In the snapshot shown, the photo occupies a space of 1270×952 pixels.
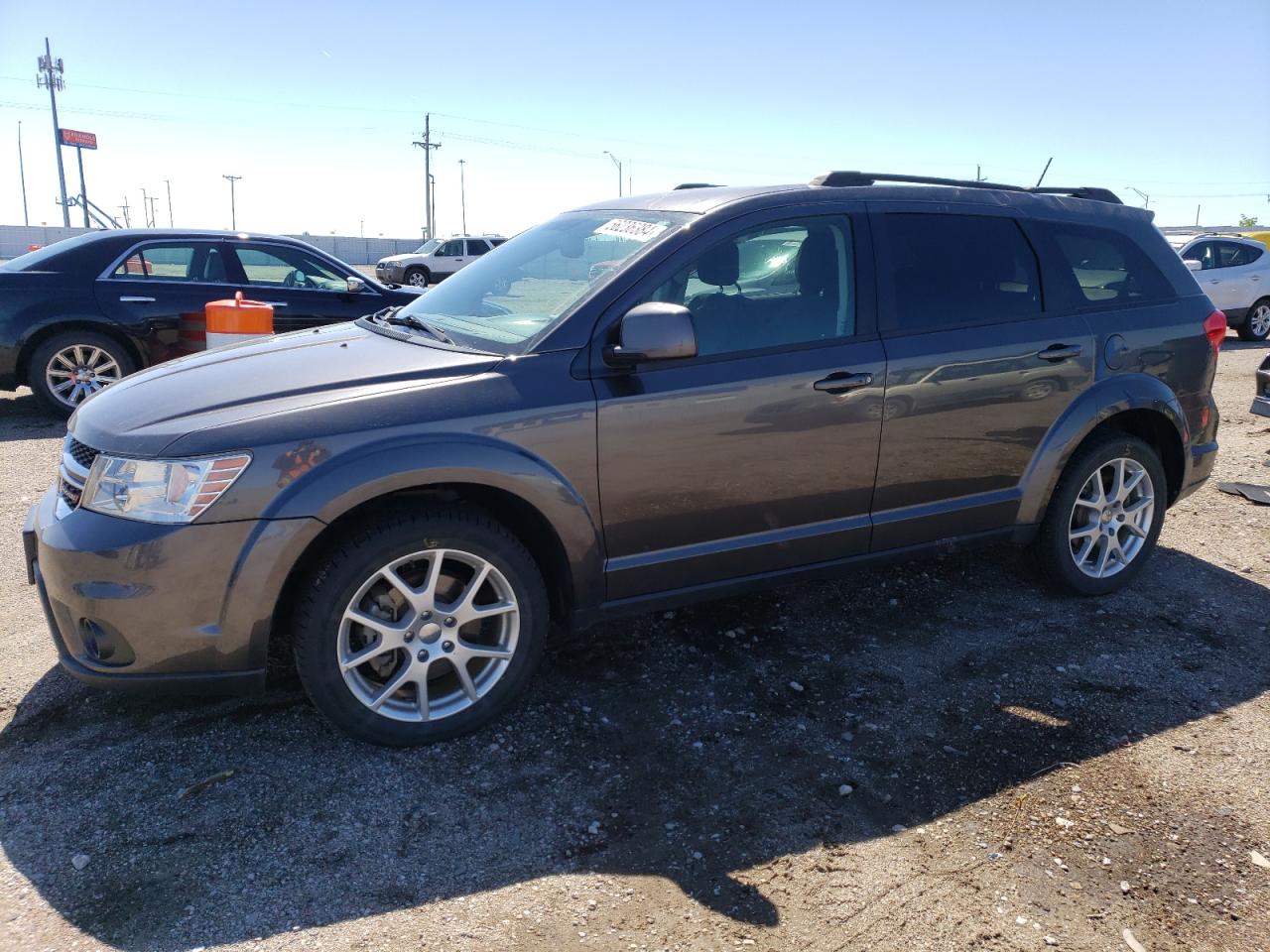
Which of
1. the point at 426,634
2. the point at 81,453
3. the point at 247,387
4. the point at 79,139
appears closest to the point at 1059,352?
the point at 426,634

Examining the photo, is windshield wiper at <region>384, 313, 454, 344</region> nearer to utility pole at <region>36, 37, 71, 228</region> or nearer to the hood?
the hood

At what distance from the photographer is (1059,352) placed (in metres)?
4.12

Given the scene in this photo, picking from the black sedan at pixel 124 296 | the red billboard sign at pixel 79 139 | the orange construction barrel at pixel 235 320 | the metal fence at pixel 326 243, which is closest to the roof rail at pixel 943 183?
the orange construction barrel at pixel 235 320

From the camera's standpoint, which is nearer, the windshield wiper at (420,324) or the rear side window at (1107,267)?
the windshield wiper at (420,324)

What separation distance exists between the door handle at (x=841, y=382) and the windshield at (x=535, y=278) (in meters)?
0.81

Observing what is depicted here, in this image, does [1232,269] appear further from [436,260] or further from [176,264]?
[436,260]

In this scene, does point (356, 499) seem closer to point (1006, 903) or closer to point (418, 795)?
point (418, 795)

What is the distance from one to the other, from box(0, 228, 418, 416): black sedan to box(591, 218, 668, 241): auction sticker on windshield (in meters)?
5.30

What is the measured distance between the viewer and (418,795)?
9.69ft

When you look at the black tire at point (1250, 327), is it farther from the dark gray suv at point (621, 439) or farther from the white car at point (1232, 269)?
the dark gray suv at point (621, 439)

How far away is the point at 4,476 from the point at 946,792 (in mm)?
6221

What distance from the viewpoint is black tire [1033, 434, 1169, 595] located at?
4324 mm

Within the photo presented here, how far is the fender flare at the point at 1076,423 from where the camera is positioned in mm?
4180

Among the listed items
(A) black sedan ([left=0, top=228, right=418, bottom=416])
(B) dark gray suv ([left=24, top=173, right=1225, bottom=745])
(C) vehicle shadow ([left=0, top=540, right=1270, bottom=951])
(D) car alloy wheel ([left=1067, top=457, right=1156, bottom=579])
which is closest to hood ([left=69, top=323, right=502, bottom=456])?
(B) dark gray suv ([left=24, top=173, right=1225, bottom=745])
